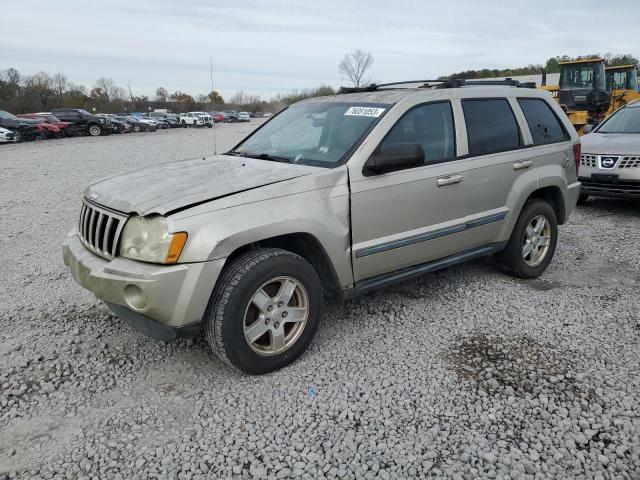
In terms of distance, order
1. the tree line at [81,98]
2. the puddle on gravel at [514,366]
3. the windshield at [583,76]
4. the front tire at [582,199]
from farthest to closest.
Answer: the tree line at [81,98] < the windshield at [583,76] < the front tire at [582,199] < the puddle on gravel at [514,366]

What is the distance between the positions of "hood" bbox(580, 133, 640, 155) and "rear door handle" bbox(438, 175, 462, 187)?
15.0 feet

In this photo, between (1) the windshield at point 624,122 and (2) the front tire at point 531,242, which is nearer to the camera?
(2) the front tire at point 531,242

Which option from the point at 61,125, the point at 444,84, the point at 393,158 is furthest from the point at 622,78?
the point at 61,125

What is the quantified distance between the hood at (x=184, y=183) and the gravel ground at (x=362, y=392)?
1111mm

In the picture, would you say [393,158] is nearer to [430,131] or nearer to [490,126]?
[430,131]

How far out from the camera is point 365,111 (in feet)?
12.7

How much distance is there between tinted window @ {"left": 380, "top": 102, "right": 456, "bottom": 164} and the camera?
3.79 m

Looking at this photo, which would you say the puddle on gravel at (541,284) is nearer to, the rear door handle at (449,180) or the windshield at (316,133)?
the rear door handle at (449,180)

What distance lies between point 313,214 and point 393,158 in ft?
2.24

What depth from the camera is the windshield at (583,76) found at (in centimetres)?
1498

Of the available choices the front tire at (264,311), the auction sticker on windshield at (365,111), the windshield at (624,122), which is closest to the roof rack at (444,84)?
the auction sticker on windshield at (365,111)

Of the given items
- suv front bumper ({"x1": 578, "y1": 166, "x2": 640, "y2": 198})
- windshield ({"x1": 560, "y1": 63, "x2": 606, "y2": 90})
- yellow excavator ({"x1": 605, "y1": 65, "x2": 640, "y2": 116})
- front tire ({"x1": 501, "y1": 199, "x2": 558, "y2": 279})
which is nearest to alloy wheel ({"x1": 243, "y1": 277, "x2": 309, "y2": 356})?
front tire ({"x1": 501, "y1": 199, "x2": 558, "y2": 279})

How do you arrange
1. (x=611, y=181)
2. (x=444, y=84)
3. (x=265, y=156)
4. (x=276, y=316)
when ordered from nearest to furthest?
(x=276, y=316) < (x=265, y=156) < (x=444, y=84) < (x=611, y=181)

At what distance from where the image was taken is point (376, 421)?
110 inches
